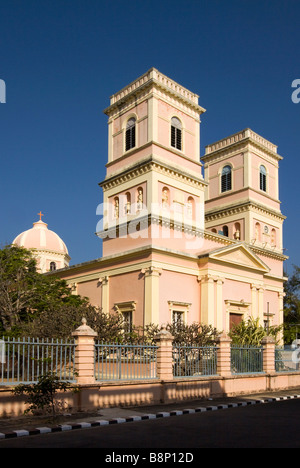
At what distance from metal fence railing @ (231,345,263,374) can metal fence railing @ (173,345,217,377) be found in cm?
143

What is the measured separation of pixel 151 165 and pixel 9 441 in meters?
18.5

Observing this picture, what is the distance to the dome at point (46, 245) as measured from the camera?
150ft

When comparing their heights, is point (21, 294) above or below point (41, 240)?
below

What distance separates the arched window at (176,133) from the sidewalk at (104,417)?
50.9 feet

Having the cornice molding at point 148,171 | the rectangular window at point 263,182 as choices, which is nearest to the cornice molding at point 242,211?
the rectangular window at point 263,182

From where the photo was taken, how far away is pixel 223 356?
60.7 ft

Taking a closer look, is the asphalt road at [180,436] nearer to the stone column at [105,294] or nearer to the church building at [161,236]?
the church building at [161,236]

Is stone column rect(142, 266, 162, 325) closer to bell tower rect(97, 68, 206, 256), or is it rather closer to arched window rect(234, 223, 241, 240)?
bell tower rect(97, 68, 206, 256)

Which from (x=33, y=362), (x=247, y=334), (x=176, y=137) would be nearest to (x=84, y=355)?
(x=33, y=362)

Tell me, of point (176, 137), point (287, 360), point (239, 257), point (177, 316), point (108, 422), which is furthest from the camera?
point (239, 257)

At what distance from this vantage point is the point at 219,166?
121ft

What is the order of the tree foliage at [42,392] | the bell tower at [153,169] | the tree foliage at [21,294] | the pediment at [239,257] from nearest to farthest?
the tree foliage at [42,392]
the tree foliage at [21,294]
the bell tower at [153,169]
the pediment at [239,257]

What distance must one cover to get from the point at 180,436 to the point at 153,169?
18064 millimetres

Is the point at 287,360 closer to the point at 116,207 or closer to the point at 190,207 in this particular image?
the point at 190,207
